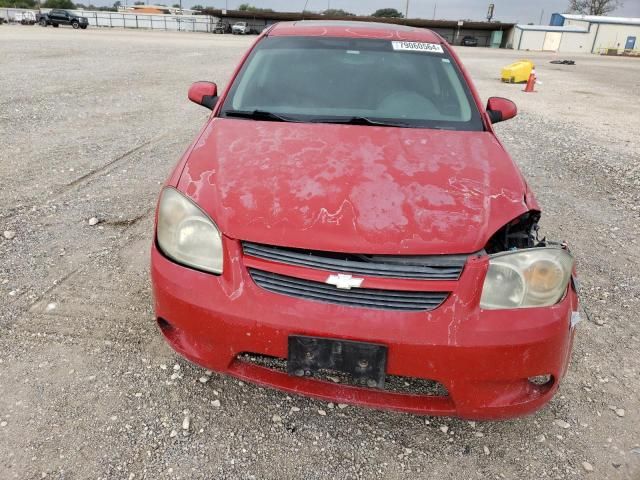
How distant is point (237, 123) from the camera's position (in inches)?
106

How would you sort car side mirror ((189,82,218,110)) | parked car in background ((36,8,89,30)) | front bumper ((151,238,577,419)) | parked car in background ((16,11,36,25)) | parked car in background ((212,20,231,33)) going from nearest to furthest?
1. front bumper ((151,238,577,419))
2. car side mirror ((189,82,218,110))
3. parked car in background ((36,8,89,30))
4. parked car in background ((16,11,36,25))
5. parked car in background ((212,20,231,33))

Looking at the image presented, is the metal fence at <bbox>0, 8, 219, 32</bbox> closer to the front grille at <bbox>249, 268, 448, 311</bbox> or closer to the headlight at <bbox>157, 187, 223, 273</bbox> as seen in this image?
the headlight at <bbox>157, 187, 223, 273</bbox>

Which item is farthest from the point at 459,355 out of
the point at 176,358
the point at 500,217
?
the point at 176,358

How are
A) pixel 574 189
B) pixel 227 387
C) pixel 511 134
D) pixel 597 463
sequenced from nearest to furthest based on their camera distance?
pixel 597 463 < pixel 227 387 < pixel 574 189 < pixel 511 134

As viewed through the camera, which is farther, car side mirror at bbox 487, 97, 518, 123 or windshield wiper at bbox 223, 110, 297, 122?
car side mirror at bbox 487, 97, 518, 123

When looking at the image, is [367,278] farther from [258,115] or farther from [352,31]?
[352,31]

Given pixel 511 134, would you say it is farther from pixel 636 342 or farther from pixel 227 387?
pixel 227 387

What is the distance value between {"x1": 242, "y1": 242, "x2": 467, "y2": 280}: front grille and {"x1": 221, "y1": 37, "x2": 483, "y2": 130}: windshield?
3.80ft

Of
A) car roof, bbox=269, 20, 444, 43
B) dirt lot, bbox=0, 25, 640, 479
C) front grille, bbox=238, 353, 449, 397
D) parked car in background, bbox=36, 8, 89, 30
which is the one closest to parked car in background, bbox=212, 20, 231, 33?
parked car in background, bbox=36, 8, 89, 30

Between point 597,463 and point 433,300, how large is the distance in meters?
0.98

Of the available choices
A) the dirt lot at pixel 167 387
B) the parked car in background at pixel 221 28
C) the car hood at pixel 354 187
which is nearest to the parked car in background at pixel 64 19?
the parked car in background at pixel 221 28

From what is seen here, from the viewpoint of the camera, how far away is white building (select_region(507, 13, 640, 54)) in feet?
152

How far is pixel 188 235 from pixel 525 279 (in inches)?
51.9

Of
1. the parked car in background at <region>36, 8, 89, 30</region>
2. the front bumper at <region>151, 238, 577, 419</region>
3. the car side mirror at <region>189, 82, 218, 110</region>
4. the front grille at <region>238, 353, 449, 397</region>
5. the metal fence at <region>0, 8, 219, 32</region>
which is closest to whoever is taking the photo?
the front bumper at <region>151, 238, 577, 419</region>
